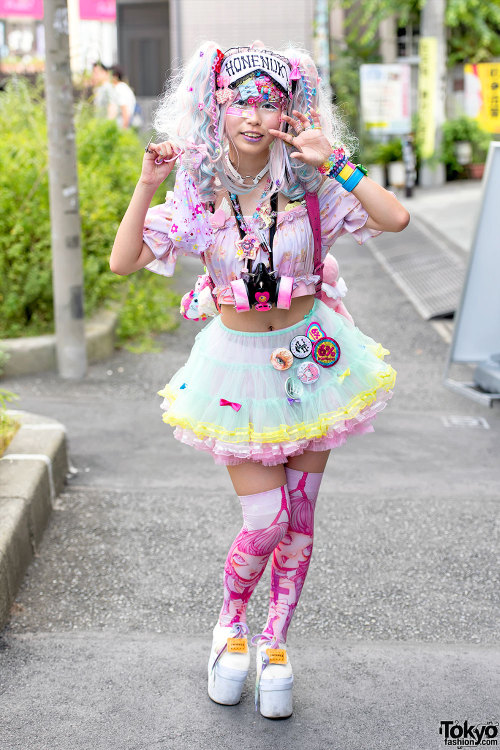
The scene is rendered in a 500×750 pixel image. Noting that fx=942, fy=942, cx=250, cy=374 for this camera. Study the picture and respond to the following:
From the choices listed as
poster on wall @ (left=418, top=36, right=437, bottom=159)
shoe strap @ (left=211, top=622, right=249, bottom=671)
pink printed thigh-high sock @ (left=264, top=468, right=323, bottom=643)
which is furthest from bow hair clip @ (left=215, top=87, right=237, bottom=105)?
poster on wall @ (left=418, top=36, right=437, bottom=159)

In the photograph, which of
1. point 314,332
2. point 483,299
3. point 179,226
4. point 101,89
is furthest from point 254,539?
point 101,89

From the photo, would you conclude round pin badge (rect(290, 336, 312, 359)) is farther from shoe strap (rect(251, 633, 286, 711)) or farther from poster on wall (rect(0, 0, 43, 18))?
poster on wall (rect(0, 0, 43, 18))

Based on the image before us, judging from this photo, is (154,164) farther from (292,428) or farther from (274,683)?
(274,683)

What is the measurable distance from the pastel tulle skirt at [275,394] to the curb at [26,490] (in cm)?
111

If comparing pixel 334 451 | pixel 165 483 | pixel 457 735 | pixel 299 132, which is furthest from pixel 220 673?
pixel 334 451

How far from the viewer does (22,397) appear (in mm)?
6156

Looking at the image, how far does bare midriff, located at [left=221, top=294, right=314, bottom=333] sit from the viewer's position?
2.79m

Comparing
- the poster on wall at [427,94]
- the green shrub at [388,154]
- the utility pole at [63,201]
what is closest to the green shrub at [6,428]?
the utility pole at [63,201]

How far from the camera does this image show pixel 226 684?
2879 millimetres

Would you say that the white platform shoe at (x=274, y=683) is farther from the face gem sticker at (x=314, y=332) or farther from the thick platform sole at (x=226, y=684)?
the face gem sticker at (x=314, y=332)

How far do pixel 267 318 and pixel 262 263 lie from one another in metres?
0.18

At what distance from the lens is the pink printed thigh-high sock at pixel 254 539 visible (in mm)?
2752

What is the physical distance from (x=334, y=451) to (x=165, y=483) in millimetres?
1044

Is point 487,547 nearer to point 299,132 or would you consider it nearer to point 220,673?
point 220,673
